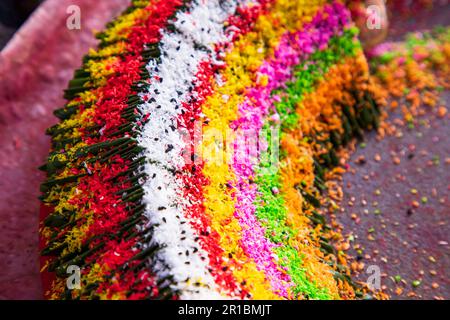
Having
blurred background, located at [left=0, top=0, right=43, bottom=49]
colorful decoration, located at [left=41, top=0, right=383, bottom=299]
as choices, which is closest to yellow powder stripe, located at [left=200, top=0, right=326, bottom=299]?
colorful decoration, located at [left=41, top=0, right=383, bottom=299]

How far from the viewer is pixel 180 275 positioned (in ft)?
8.32

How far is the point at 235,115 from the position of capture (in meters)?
3.47

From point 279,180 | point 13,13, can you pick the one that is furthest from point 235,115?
point 13,13

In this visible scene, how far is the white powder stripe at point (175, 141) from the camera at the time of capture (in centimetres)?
257

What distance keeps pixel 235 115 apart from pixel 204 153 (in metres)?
0.45

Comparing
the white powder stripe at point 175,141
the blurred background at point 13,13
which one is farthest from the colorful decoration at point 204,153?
the blurred background at point 13,13

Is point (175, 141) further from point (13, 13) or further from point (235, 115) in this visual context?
point (13, 13)

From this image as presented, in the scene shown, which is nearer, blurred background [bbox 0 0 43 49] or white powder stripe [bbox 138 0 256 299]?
white powder stripe [bbox 138 0 256 299]

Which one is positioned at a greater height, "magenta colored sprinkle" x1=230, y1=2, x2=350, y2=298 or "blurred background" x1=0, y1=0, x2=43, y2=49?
"blurred background" x1=0, y1=0, x2=43, y2=49

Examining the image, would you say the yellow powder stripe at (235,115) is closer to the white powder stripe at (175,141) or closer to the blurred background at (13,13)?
the white powder stripe at (175,141)

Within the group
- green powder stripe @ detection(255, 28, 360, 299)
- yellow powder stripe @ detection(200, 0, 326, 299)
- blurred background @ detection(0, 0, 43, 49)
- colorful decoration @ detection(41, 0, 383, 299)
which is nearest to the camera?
colorful decoration @ detection(41, 0, 383, 299)

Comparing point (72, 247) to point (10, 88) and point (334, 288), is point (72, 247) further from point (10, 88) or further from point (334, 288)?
point (10, 88)

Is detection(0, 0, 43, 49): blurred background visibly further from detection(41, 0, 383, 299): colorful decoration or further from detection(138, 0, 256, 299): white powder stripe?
detection(138, 0, 256, 299): white powder stripe

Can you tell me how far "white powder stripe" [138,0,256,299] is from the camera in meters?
2.57
